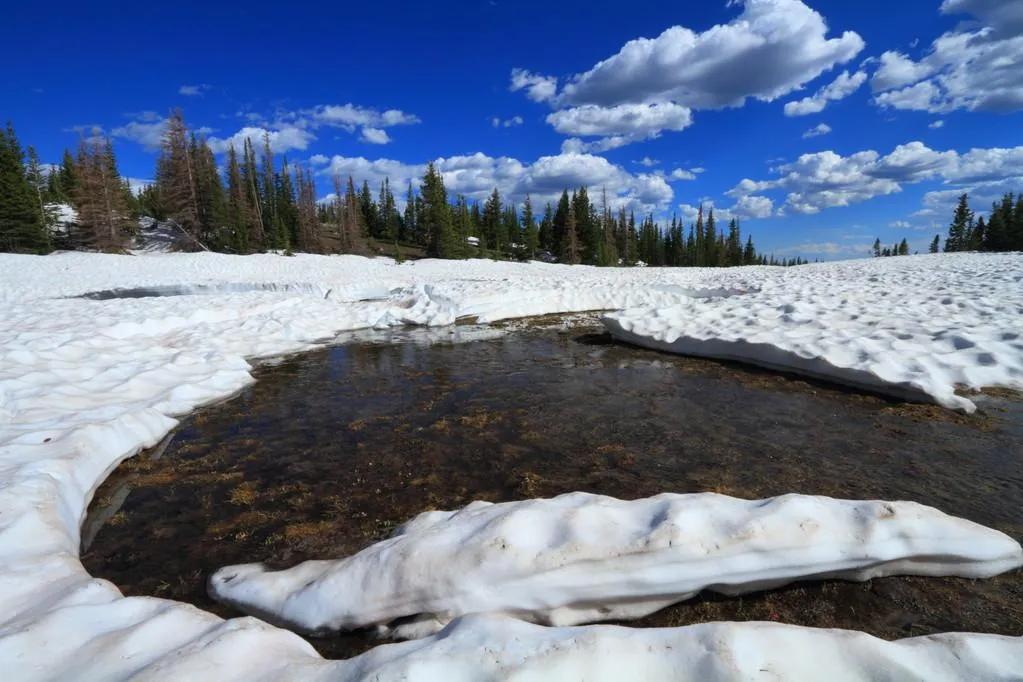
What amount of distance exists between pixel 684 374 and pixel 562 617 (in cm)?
622

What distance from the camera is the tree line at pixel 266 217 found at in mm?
40906

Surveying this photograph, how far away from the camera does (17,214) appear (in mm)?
39594

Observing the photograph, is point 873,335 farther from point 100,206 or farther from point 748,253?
point 748,253

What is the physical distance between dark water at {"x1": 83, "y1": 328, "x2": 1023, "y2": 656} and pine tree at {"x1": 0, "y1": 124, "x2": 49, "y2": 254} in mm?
50575

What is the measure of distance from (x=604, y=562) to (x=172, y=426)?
5.87 m

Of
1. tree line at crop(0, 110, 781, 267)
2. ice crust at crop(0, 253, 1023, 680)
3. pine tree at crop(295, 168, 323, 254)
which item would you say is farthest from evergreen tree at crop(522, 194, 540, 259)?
ice crust at crop(0, 253, 1023, 680)

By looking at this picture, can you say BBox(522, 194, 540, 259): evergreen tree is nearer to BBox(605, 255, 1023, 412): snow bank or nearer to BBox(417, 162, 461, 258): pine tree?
BBox(417, 162, 461, 258): pine tree

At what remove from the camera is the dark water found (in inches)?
108

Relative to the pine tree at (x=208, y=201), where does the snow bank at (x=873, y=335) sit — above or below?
below

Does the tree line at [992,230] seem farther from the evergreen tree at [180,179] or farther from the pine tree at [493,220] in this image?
the evergreen tree at [180,179]

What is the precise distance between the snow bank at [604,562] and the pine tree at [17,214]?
55.5m

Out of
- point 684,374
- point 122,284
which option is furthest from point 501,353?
point 122,284

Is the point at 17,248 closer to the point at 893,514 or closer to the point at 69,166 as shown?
the point at 69,166

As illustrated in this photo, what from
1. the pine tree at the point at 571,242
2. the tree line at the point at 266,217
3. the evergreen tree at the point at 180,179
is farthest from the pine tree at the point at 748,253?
the evergreen tree at the point at 180,179
